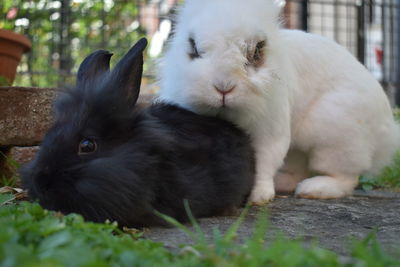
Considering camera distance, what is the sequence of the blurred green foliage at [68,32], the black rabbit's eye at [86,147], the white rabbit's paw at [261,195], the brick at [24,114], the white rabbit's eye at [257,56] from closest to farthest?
1. the black rabbit's eye at [86,147]
2. the white rabbit's eye at [257,56]
3. the white rabbit's paw at [261,195]
4. the brick at [24,114]
5. the blurred green foliage at [68,32]

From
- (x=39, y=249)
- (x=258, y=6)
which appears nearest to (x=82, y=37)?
(x=258, y=6)

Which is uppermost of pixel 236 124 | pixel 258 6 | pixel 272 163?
pixel 258 6

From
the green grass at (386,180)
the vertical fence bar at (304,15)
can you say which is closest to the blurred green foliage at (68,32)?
the vertical fence bar at (304,15)

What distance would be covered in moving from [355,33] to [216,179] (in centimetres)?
794

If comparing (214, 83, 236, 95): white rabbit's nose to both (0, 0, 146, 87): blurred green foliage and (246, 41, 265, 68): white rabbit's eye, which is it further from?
(0, 0, 146, 87): blurred green foliage

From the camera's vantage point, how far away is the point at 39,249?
1491 millimetres

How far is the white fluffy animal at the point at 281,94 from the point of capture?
8.59ft

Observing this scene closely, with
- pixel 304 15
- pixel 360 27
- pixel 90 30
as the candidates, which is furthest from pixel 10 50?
pixel 360 27

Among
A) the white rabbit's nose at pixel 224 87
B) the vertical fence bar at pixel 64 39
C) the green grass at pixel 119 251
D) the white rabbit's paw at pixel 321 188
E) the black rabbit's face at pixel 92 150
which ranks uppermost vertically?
the vertical fence bar at pixel 64 39

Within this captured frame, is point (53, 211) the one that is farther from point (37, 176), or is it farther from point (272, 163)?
point (272, 163)

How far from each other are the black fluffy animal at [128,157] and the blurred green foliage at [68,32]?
4680 mm

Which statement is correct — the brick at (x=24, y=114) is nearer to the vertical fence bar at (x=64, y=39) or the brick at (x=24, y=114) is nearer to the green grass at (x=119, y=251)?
the green grass at (x=119, y=251)

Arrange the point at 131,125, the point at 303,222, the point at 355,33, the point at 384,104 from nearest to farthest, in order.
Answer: the point at 131,125 < the point at 303,222 < the point at 384,104 < the point at 355,33

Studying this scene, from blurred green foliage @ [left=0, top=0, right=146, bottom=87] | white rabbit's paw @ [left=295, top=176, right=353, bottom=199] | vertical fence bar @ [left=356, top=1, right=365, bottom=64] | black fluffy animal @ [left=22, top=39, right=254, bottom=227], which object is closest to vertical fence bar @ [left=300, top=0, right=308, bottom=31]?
vertical fence bar @ [left=356, top=1, right=365, bottom=64]
